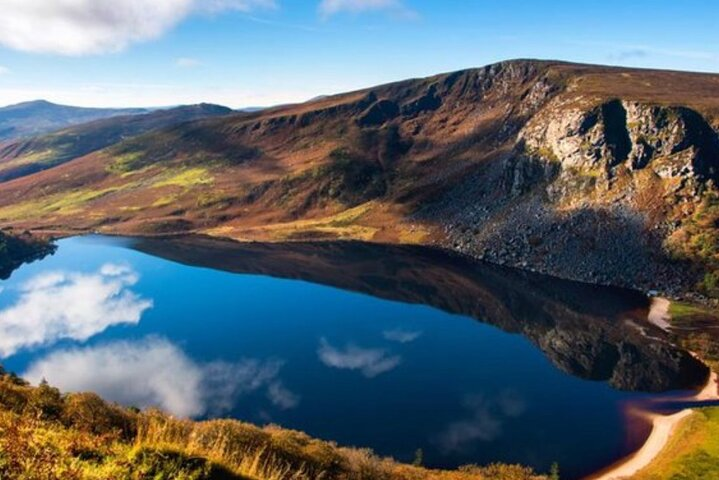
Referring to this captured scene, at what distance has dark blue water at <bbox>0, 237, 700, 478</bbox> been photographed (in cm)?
7981

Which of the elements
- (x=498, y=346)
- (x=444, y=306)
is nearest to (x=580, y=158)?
(x=444, y=306)

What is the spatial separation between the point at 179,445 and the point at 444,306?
13547 centimetres

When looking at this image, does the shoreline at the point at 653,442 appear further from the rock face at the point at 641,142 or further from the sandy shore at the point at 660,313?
the rock face at the point at 641,142

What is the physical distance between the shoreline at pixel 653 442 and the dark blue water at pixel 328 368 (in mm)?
2146

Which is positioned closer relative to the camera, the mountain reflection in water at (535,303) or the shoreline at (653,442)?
the shoreline at (653,442)

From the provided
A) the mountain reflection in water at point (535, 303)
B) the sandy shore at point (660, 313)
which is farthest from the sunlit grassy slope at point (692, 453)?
the sandy shore at point (660, 313)

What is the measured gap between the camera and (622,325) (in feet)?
402

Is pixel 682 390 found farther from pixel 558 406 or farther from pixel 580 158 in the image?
pixel 580 158

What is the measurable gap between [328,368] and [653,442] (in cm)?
5524

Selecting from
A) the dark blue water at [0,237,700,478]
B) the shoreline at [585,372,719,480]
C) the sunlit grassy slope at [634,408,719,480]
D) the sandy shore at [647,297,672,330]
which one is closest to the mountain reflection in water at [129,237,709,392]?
the sandy shore at [647,297,672,330]

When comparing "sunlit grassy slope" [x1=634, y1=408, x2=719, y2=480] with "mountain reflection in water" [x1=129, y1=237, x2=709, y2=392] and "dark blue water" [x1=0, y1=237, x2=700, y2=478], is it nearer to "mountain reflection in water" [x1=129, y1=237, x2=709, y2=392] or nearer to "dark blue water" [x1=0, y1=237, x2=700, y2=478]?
"dark blue water" [x1=0, y1=237, x2=700, y2=478]

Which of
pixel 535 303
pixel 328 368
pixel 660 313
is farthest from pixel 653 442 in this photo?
pixel 535 303

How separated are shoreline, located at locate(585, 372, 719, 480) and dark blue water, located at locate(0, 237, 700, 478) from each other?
7.04ft

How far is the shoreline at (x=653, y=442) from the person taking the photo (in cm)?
6812
